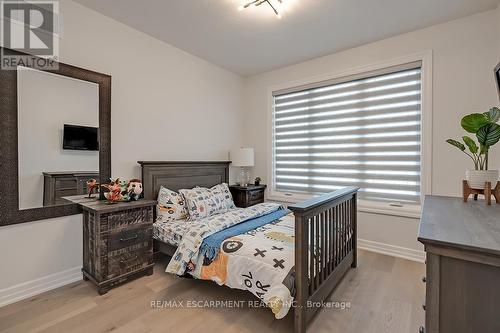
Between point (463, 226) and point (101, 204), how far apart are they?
257 centimetres

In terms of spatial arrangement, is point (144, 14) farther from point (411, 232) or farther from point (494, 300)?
point (411, 232)

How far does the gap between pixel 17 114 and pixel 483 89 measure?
427 cm

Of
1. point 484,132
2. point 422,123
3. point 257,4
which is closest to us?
point 484,132

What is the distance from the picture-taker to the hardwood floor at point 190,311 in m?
1.64

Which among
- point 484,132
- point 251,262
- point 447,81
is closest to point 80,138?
point 251,262

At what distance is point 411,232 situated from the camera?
2.74 metres

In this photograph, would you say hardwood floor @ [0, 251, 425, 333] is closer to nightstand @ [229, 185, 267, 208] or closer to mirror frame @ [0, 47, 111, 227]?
mirror frame @ [0, 47, 111, 227]

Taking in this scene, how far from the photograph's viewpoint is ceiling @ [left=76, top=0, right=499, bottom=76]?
7.33 feet

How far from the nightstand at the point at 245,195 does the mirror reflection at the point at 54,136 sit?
1881 millimetres

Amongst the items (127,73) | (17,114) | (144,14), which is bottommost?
(17,114)

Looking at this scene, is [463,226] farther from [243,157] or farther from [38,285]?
[38,285]

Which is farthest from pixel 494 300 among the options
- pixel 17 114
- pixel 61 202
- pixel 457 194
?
pixel 17 114

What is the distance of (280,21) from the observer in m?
2.51

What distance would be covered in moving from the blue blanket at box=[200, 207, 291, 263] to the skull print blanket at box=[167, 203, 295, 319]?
3 cm
